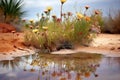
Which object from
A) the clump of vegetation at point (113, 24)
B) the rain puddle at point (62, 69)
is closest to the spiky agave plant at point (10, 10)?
the clump of vegetation at point (113, 24)

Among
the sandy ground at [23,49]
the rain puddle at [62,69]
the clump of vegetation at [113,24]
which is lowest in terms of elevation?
the rain puddle at [62,69]

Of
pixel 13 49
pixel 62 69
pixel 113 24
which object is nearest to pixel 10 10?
pixel 113 24

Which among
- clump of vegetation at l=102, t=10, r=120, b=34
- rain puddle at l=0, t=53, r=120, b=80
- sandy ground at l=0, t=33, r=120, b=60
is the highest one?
clump of vegetation at l=102, t=10, r=120, b=34

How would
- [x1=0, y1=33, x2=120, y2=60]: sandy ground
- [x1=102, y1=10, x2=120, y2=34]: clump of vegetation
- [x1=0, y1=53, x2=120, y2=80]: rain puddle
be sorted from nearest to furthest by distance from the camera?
[x1=0, y1=53, x2=120, y2=80]: rain puddle < [x1=0, y1=33, x2=120, y2=60]: sandy ground < [x1=102, y1=10, x2=120, y2=34]: clump of vegetation

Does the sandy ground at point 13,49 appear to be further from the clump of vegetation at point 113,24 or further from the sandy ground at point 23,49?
the clump of vegetation at point 113,24

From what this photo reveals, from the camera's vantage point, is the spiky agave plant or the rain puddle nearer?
the rain puddle

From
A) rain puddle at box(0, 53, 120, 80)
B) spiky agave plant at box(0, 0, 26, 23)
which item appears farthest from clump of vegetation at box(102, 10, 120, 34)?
rain puddle at box(0, 53, 120, 80)

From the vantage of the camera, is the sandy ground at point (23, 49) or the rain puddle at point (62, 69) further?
the sandy ground at point (23, 49)

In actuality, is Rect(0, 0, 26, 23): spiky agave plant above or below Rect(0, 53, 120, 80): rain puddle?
above

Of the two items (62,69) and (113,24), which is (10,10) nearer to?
(113,24)

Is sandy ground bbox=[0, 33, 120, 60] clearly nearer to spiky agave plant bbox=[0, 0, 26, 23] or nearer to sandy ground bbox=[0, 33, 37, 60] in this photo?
sandy ground bbox=[0, 33, 37, 60]
